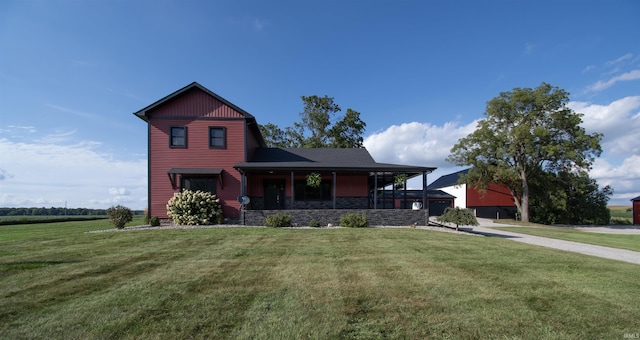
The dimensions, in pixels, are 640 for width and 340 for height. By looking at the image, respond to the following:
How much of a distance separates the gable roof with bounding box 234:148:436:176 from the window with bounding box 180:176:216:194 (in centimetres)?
209

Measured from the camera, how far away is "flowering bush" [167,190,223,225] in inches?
595

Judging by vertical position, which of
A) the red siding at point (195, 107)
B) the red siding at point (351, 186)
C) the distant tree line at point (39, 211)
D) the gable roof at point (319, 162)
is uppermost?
the red siding at point (195, 107)

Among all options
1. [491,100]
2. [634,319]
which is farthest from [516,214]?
[634,319]

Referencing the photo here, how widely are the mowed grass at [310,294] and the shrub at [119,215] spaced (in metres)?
5.99

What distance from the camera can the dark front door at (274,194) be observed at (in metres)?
18.5

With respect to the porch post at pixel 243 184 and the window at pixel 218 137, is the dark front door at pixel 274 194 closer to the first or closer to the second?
the porch post at pixel 243 184

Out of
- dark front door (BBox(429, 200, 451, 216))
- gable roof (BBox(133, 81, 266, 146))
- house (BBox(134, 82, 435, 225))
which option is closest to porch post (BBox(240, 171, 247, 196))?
house (BBox(134, 82, 435, 225))

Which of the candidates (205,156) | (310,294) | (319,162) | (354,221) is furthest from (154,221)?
(310,294)

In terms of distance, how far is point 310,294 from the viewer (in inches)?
175

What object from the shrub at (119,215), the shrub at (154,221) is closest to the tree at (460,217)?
the shrub at (154,221)

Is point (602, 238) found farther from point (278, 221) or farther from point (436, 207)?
point (278, 221)

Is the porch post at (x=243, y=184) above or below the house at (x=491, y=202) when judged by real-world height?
above

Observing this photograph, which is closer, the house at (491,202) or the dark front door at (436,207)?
the house at (491,202)

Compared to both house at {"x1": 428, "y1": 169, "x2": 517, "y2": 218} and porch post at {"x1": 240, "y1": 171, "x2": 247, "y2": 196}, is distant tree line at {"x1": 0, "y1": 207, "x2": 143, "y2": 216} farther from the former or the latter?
house at {"x1": 428, "y1": 169, "x2": 517, "y2": 218}
